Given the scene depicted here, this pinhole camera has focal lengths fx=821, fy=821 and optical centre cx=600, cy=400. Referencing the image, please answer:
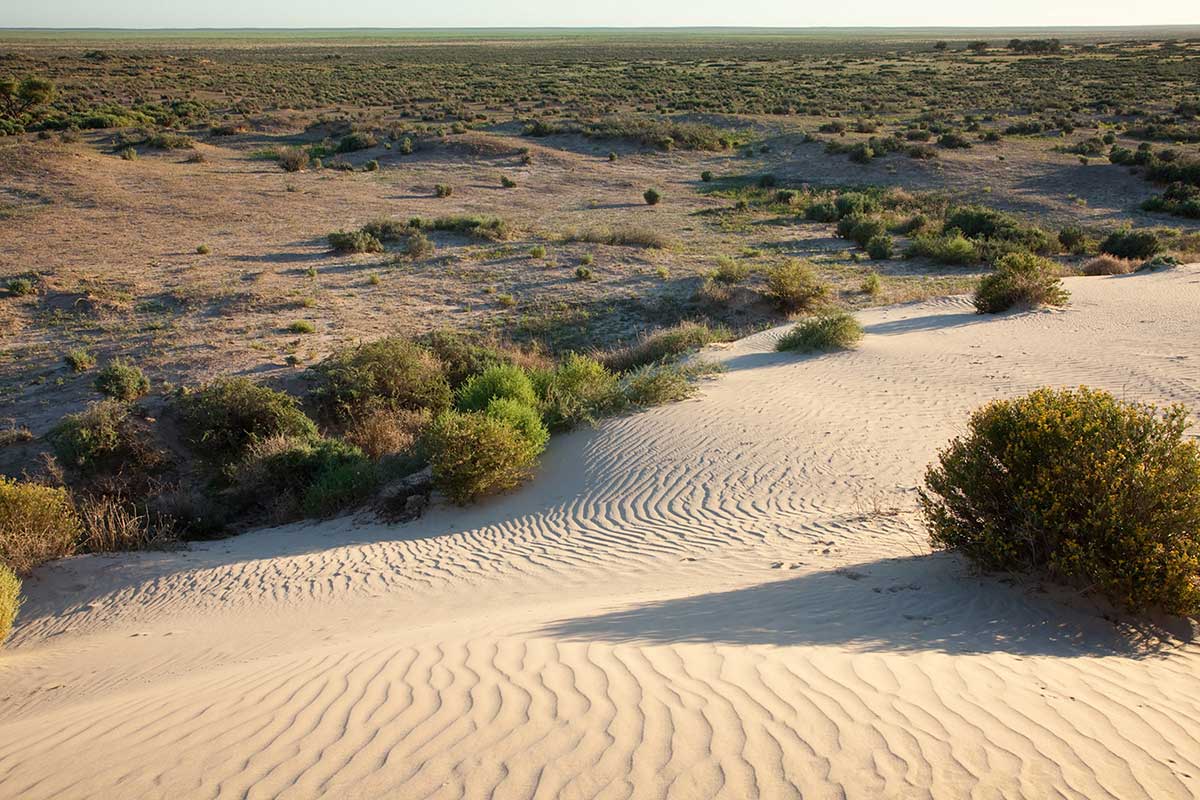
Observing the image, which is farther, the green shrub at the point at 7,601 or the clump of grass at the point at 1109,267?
the clump of grass at the point at 1109,267

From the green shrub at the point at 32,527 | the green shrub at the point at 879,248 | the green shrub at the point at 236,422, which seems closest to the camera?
the green shrub at the point at 32,527

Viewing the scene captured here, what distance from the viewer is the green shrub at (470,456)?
869 centimetres

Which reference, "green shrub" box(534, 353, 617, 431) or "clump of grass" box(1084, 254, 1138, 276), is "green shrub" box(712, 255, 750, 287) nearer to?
"green shrub" box(534, 353, 617, 431)

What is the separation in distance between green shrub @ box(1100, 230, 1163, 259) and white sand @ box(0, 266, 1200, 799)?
35.8ft

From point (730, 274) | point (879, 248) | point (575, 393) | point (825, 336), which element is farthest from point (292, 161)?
point (825, 336)

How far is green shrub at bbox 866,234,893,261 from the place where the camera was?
1995 cm

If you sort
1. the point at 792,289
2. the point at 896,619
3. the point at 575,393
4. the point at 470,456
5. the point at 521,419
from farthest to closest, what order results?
the point at 792,289 → the point at 575,393 → the point at 521,419 → the point at 470,456 → the point at 896,619

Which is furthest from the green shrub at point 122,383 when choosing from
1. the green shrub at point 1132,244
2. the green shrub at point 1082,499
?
the green shrub at point 1132,244

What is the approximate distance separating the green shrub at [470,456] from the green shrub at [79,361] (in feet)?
23.3

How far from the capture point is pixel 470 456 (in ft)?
28.5

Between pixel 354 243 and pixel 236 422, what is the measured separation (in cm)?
921

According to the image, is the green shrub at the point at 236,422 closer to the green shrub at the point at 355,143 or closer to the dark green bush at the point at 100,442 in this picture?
the dark green bush at the point at 100,442

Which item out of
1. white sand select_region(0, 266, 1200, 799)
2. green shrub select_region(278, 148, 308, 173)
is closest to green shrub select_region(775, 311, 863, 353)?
white sand select_region(0, 266, 1200, 799)

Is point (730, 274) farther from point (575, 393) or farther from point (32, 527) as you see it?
point (32, 527)
